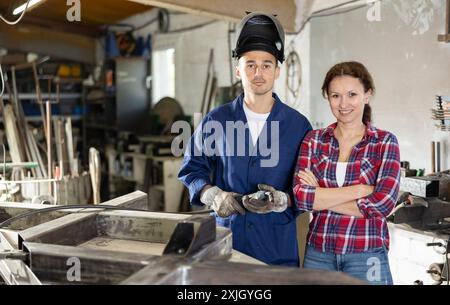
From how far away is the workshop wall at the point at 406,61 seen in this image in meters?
2.98

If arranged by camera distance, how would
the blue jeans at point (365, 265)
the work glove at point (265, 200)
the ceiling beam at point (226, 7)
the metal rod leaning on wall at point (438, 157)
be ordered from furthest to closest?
the ceiling beam at point (226, 7), the metal rod leaning on wall at point (438, 157), the work glove at point (265, 200), the blue jeans at point (365, 265)

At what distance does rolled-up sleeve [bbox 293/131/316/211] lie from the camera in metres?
1.76

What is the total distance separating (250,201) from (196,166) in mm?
312

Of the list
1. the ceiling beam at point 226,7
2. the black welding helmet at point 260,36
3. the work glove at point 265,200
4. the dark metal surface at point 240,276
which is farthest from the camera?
the ceiling beam at point 226,7

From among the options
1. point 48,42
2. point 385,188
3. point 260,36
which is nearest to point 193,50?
point 48,42

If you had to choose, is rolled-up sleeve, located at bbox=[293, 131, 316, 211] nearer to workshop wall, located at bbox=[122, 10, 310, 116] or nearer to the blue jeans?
the blue jeans

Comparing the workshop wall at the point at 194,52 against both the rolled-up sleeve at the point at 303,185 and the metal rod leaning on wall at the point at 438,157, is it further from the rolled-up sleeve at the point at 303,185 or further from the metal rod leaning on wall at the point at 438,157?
the rolled-up sleeve at the point at 303,185

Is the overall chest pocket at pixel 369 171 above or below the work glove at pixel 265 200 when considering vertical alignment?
above

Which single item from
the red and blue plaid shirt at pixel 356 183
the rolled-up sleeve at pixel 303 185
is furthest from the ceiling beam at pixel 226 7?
the red and blue plaid shirt at pixel 356 183

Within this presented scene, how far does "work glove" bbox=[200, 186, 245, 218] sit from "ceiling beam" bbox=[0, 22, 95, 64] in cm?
624

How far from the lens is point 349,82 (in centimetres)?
180

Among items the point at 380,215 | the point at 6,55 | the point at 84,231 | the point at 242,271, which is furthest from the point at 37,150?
the point at 242,271

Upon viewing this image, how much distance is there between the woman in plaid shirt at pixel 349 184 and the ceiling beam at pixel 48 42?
21.0 ft
